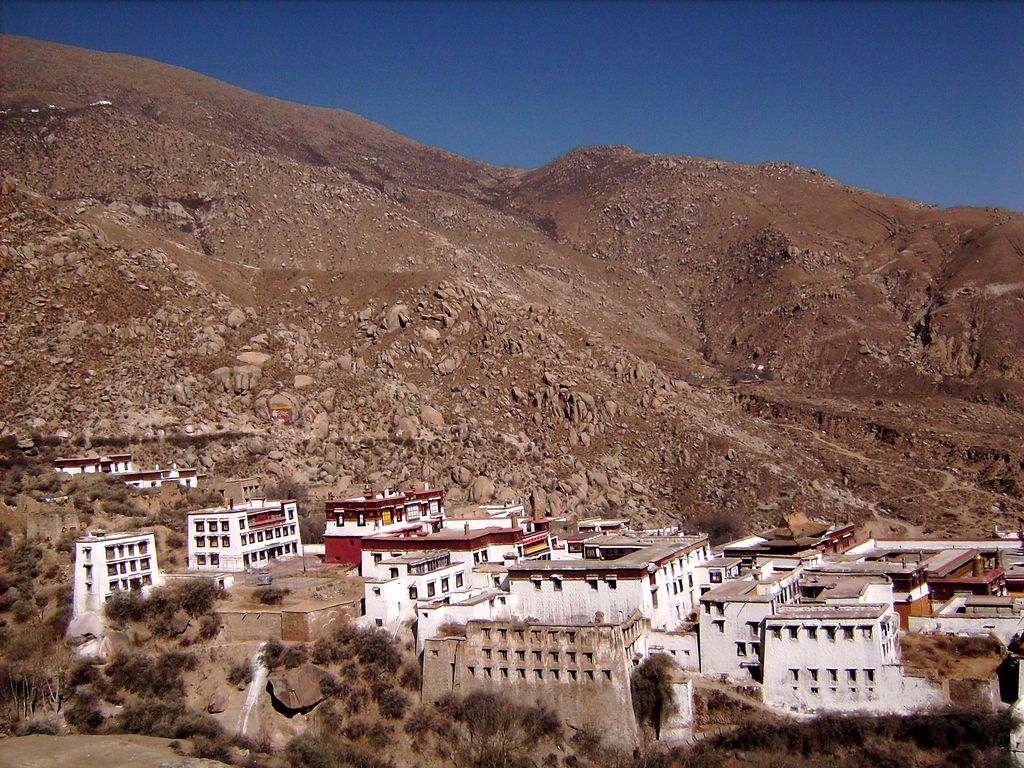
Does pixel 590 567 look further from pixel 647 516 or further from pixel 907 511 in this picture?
pixel 907 511

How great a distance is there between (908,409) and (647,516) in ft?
109

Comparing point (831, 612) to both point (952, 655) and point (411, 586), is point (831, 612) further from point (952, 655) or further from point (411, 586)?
point (411, 586)

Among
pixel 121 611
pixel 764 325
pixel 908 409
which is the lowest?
pixel 121 611

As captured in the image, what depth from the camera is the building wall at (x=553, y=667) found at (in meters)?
29.1

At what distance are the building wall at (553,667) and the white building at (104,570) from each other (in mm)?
9936

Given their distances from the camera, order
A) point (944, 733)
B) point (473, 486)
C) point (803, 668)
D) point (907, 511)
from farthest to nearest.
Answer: point (907, 511)
point (473, 486)
point (803, 668)
point (944, 733)

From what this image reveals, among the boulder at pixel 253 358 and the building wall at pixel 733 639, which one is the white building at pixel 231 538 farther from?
the boulder at pixel 253 358

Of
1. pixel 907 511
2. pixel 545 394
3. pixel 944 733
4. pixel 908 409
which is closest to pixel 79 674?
pixel 944 733

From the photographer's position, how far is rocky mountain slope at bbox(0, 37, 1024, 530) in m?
55.5

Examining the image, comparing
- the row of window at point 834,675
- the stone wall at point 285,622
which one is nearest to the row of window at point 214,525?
the stone wall at point 285,622

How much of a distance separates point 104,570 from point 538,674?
44.3ft

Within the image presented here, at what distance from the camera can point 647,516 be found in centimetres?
5416

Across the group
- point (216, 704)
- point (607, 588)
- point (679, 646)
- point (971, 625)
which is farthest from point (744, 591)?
point (216, 704)

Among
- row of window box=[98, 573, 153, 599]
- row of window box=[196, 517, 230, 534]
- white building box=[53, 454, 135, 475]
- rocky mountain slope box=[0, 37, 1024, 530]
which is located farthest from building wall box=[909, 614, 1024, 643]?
white building box=[53, 454, 135, 475]
